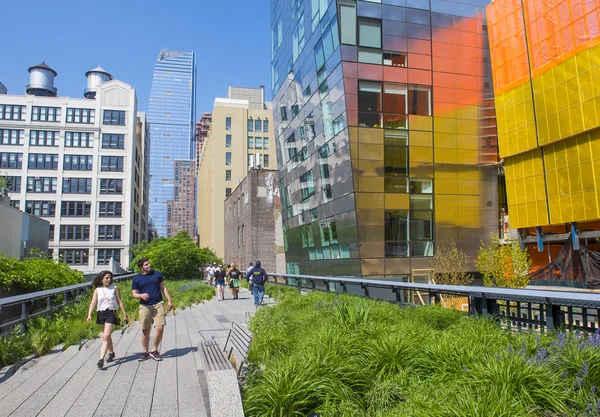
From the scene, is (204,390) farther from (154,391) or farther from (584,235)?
(584,235)

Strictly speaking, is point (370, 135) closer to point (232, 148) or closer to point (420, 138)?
point (420, 138)

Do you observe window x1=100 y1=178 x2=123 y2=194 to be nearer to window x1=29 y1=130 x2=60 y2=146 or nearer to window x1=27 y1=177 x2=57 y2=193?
window x1=27 y1=177 x2=57 y2=193

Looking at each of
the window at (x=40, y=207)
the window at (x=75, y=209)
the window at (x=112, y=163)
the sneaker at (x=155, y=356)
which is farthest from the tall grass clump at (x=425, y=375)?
the window at (x=40, y=207)

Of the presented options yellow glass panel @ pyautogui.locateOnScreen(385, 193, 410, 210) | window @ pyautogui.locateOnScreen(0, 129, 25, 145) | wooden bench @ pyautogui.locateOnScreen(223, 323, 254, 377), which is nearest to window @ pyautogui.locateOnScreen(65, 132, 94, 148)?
window @ pyautogui.locateOnScreen(0, 129, 25, 145)

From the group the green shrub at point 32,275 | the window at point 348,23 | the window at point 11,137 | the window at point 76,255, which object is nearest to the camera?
the green shrub at point 32,275

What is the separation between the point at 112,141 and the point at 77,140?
5183 millimetres

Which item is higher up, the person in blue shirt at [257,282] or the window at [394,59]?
the window at [394,59]

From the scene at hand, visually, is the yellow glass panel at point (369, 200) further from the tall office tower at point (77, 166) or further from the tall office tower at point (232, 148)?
the tall office tower at point (232, 148)

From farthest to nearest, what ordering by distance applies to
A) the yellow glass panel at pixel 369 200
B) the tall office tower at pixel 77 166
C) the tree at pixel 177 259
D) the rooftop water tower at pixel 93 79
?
1. the rooftop water tower at pixel 93 79
2. the tall office tower at pixel 77 166
3. the tree at pixel 177 259
4. the yellow glass panel at pixel 369 200

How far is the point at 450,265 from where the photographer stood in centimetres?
3012

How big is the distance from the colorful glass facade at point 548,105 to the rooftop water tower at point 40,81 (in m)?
85.9

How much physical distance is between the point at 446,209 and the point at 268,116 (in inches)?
2451

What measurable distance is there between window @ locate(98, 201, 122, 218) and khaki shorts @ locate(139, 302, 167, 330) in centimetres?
7095

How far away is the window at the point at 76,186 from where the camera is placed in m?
73.8
